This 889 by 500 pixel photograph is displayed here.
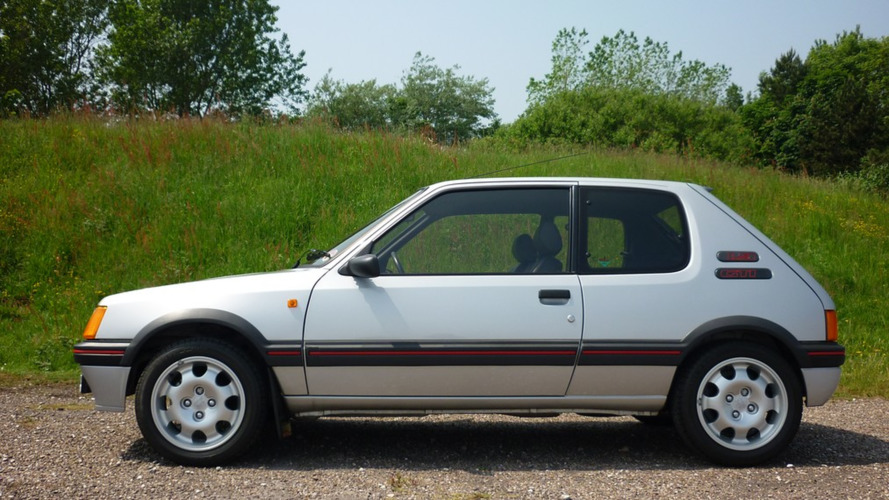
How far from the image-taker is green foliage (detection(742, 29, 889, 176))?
50531mm

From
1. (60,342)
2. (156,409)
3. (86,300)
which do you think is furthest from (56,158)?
(156,409)

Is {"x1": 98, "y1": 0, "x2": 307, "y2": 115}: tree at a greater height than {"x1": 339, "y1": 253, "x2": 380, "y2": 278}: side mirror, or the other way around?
{"x1": 98, "y1": 0, "x2": 307, "y2": 115}: tree

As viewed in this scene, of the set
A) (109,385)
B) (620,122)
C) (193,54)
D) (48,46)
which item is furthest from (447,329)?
(48,46)

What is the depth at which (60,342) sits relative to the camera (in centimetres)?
984

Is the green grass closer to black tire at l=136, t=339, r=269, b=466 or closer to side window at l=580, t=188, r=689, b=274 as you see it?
side window at l=580, t=188, r=689, b=274

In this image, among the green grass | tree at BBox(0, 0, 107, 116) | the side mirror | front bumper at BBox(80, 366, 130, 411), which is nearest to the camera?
the side mirror

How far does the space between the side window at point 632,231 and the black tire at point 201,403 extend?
231 centimetres

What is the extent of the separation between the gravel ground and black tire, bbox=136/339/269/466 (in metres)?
0.15

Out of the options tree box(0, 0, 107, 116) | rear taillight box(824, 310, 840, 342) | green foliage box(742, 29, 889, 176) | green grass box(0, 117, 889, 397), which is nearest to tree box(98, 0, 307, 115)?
tree box(0, 0, 107, 116)

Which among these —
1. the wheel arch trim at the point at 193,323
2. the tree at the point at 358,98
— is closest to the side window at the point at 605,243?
the wheel arch trim at the point at 193,323

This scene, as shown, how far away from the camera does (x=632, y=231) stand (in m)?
5.44

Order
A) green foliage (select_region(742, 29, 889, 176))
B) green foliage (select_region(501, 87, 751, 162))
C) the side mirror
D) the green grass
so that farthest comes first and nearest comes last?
green foliage (select_region(742, 29, 889, 176)) → green foliage (select_region(501, 87, 751, 162)) → the green grass → the side mirror

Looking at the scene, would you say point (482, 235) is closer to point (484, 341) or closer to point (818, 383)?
point (484, 341)

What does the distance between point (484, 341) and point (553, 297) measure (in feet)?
1.71
